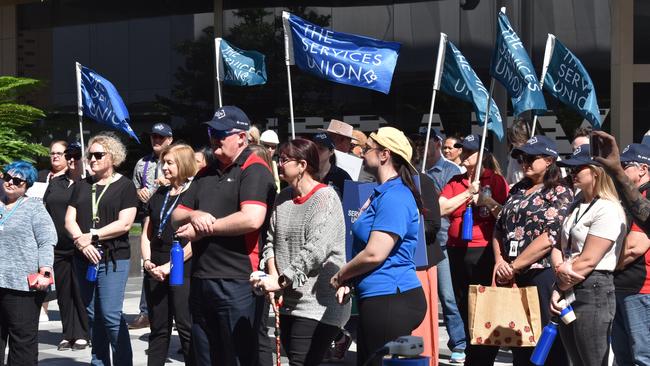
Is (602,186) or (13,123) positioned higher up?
(13,123)

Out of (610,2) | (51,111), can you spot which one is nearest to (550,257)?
(610,2)

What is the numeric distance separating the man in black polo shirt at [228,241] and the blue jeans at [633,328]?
235cm

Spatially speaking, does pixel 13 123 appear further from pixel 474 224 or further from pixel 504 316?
pixel 504 316

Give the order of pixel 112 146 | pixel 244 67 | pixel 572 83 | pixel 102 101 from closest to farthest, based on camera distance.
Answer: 1. pixel 112 146
2. pixel 572 83
3. pixel 102 101
4. pixel 244 67

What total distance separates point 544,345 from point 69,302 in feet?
17.8

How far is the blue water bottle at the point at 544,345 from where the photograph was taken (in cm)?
600

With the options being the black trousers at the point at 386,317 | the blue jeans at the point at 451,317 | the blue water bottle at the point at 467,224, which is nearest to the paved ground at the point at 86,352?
the blue jeans at the point at 451,317

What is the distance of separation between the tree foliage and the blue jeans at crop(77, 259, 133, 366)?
8.56 m

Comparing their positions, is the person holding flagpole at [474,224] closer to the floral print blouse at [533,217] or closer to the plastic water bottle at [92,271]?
the floral print blouse at [533,217]

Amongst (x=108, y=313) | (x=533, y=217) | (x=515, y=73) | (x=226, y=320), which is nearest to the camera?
(x=226, y=320)

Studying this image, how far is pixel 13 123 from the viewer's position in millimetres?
17922

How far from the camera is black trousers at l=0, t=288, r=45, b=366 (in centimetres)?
745

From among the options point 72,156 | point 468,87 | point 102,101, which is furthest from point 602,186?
point 102,101

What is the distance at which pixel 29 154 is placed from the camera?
61.8 feet
